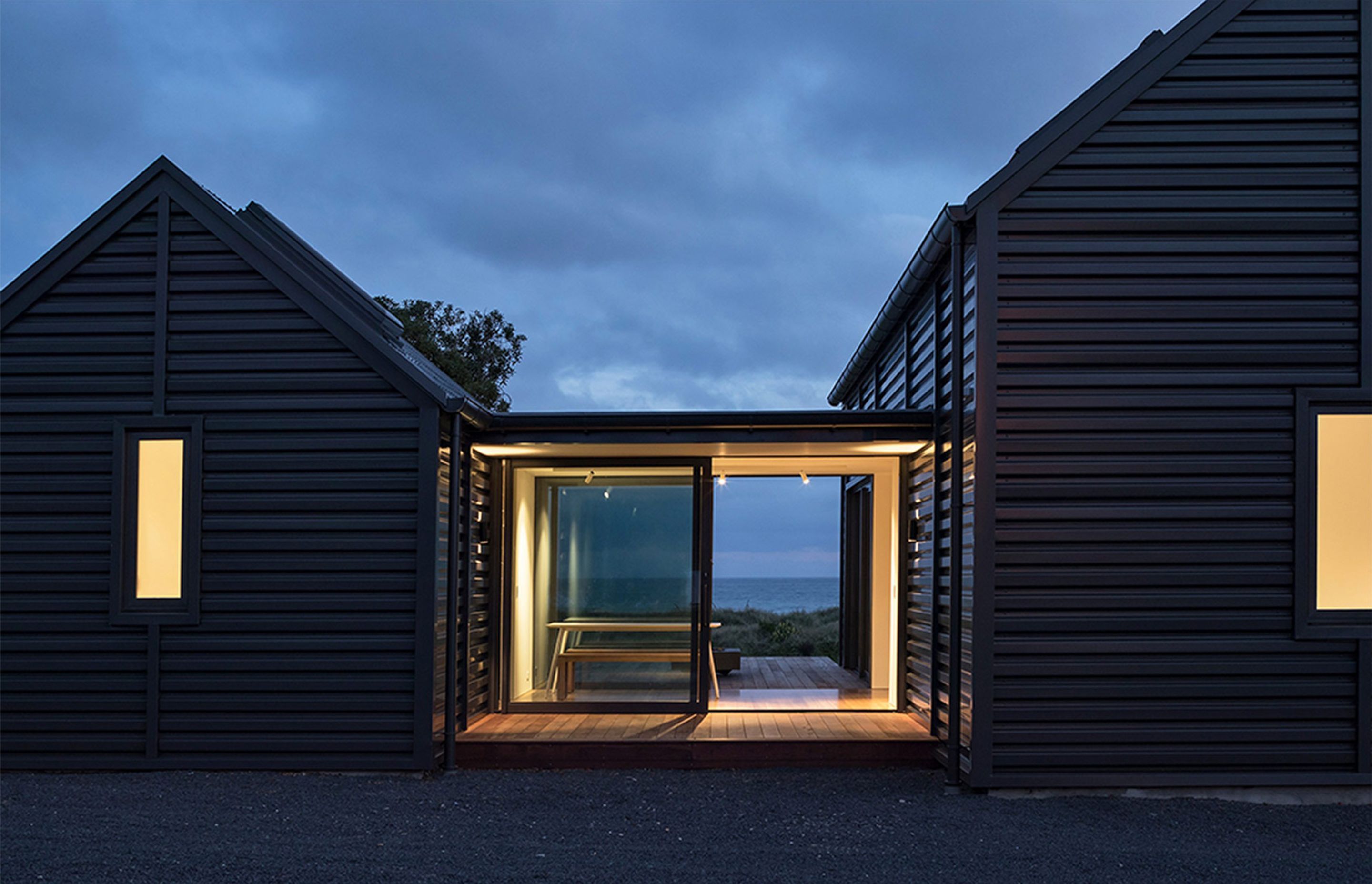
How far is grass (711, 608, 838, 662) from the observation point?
64.1 feet

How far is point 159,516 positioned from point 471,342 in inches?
568

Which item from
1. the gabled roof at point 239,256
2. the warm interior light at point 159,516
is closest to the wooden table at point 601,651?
the gabled roof at point 239,256

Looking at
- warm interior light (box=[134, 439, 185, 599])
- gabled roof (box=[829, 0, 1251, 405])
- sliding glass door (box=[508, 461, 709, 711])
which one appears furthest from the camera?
sliding glass door (box=[508, 461, 709, 711])

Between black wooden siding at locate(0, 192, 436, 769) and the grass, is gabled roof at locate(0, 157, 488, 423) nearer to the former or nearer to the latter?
black wooden siding at locate(0, 192, 436, 769)

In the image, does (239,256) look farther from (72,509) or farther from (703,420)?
(703,420)

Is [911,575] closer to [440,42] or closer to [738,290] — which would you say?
[440,42]

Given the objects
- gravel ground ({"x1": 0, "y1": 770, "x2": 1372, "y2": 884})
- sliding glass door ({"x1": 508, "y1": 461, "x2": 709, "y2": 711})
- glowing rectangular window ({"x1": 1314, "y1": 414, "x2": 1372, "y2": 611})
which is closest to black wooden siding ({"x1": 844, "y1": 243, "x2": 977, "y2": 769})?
gravel ground ({"x1": 0, "y1": 770, "x2": 1372, "y2": 884})

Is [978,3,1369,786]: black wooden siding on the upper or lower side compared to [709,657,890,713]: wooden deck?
upper

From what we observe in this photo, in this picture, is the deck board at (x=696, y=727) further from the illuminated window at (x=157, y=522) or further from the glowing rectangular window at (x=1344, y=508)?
the glowing rectangular window at (x=1344, y=508)

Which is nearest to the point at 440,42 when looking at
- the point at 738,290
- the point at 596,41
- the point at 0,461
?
the point at 596,41

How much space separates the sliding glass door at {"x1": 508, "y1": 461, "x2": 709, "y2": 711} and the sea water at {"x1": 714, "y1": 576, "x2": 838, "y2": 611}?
32.8 m

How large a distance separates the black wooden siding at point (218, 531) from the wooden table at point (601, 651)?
1714 millimetres

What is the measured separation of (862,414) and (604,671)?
2.84 m

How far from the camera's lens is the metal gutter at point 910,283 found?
6.68m
